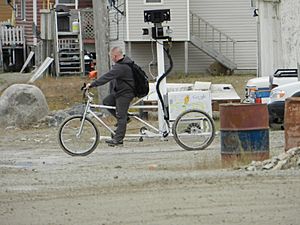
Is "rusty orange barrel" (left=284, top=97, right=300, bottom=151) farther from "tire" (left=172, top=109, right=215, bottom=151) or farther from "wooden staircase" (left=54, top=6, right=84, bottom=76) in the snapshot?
"wooden staircase" (left=54, top=6, right=84, bottom=76)

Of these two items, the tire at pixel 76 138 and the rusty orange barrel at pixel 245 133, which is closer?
the rusty orange barrel at pixel 245 133

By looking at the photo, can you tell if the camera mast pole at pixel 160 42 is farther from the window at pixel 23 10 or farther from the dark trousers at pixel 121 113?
the window at pixel 23 10

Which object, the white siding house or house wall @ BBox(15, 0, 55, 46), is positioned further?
house wall @ BBox(15, 0, 55, 46)

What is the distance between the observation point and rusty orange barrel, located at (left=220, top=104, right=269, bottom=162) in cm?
1381

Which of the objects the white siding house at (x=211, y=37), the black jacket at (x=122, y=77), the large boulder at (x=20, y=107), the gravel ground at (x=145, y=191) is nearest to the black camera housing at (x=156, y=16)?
the black jacket at (x=122, y=77)

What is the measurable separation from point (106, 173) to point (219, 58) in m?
27.2

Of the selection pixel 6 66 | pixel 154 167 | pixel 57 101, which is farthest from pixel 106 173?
pixel 6 66

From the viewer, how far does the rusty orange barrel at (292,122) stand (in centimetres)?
1412

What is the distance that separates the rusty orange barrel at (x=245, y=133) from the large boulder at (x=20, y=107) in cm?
1094

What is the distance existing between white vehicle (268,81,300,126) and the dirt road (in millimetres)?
3254

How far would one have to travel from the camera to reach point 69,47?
138 ft

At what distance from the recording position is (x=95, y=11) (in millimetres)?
27312

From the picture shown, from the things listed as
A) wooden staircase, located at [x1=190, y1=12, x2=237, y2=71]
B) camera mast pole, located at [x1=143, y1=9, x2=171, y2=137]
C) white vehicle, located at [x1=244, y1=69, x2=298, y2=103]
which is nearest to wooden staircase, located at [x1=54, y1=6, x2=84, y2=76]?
wooden staircase, located at [x1=190, y1=12, x2=237, y2=71]

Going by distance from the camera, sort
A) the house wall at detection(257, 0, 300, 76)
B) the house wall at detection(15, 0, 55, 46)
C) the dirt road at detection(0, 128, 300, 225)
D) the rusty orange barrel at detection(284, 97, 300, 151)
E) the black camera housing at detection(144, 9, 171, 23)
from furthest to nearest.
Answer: the house wall at detection(15, 0, 55, 46)
the house wall at detection(257, 0, 300, 76)
the black camera housing at detection(144, 9, 171, 23)
the rusty orange barrel at detection(284, 97, 300, 151)
the dirt road at detection(0, 128, 300, 225)
